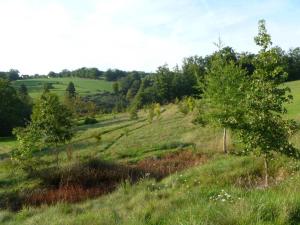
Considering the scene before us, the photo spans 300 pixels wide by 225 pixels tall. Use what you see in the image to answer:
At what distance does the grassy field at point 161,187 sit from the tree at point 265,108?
0.95m

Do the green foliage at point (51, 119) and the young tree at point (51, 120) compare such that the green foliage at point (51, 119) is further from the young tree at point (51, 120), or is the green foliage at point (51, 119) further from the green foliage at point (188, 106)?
the green foliage at point (188, 106)

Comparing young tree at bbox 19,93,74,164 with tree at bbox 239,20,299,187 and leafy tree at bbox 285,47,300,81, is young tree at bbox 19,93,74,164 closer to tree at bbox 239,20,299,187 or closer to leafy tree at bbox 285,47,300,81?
tree at bbox 239,20,299,187

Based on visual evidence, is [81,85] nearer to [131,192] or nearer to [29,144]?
[29,144]

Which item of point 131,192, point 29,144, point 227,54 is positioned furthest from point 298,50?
point 131,192

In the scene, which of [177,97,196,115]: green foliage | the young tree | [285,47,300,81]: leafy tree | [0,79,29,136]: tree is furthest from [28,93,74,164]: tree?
[285,47,300,81]: leafy tree

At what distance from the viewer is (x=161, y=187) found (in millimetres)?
12219

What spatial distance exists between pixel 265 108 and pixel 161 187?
3643 mm

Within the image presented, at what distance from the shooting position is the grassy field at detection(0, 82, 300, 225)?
5.86 metres

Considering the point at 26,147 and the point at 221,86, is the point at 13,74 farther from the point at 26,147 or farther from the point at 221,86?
the point at 221,86

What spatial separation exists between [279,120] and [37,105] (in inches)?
646

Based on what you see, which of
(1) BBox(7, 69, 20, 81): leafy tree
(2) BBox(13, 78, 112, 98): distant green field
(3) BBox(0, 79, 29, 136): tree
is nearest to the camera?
(3) BBox(0, 79, 29, 136): tree

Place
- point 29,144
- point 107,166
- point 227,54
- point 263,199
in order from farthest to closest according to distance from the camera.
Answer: point 227,54, point 29,144, point 107,166, point 263,199

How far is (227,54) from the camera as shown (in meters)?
24.7

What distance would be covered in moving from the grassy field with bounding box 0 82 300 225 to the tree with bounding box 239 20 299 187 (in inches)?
37.3
